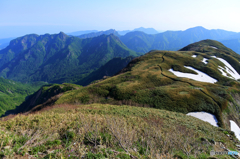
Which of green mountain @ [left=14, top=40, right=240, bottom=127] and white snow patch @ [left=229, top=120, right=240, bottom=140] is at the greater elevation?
green mountain @ [left=14, top=40, right=240, bottom=127]

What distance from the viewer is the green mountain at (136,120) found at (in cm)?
927

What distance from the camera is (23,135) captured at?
9.65 m

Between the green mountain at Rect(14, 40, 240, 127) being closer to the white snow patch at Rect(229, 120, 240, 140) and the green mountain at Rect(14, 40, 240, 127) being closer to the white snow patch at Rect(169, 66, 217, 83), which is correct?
the white snow patch at Rect(169, 66, 217, 83)

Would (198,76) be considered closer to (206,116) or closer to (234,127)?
(234,127)

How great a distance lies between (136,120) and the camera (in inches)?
819

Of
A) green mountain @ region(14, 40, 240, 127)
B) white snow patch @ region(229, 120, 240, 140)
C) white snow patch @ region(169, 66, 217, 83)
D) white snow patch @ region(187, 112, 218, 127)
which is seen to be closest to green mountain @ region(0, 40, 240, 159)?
green mountain @ region(14, 40, 240, 127)

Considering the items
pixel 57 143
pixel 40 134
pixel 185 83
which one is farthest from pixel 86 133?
pixel 185 83

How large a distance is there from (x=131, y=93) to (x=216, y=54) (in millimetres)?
108158

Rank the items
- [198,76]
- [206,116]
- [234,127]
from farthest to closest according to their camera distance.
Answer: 1. [198,76]
2. [206,116]
3. [234,127]

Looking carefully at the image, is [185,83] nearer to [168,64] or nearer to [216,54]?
[168,64]

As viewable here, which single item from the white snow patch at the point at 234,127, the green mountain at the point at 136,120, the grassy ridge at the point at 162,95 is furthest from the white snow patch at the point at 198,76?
the white snow patch at the point at 234,127

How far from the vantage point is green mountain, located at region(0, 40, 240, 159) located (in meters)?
9.27

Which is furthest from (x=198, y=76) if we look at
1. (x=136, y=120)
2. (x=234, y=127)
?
(x=136, y=120)

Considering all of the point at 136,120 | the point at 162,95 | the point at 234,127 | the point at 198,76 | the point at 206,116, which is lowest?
the point at 234,127
